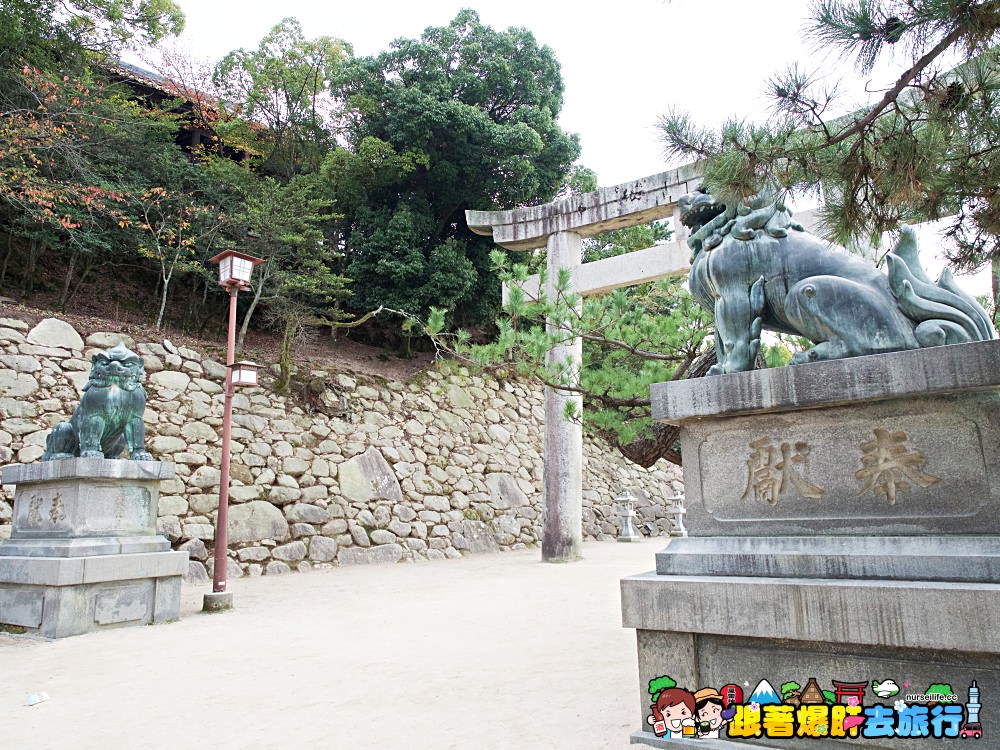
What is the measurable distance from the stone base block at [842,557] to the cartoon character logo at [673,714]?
404mm

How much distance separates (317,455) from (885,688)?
26.7 ft

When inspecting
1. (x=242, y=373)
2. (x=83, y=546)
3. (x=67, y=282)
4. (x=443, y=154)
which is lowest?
(x=83, y=546)

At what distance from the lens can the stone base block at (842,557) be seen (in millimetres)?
1896

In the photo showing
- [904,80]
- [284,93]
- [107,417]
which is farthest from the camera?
[284,93]

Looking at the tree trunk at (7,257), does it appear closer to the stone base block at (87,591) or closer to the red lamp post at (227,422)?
the red lamp post at (227,422)

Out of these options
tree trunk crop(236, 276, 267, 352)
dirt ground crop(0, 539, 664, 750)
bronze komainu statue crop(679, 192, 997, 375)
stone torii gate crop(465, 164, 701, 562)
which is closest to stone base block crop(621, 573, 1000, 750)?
dirt ground crop(0, 539, 664, 750)

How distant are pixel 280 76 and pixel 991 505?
12.9m

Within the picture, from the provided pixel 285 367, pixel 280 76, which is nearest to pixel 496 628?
pixel 285 367

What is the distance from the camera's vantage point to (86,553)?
457 centimetres

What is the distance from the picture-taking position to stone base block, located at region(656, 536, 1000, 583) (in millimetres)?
1896

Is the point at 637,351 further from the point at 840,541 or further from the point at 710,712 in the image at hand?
the point at 710,712

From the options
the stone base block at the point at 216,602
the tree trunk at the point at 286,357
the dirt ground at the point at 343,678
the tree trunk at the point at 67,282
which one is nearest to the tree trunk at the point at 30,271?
the tree trunk at the point at 67,282

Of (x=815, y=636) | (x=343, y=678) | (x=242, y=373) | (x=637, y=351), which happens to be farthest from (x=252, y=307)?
(x=815, y=636)

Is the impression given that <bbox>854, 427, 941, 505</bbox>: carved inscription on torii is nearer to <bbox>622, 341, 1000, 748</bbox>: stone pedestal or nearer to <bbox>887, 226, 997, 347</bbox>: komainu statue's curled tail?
<bbox>622, 341, 1000, 748</bbox>: stone pedestal
